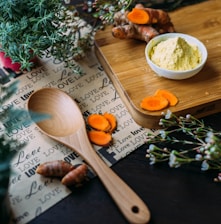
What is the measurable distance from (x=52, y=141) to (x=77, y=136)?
0.07 m

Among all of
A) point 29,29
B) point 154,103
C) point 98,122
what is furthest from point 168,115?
point 29,29

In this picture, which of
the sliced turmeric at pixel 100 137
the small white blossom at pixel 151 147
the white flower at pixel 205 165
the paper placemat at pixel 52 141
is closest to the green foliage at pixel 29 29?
the paper placemat at pixel 52 141

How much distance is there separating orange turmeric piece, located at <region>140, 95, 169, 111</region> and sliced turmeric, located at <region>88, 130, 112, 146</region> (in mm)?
112

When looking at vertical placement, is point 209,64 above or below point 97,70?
below

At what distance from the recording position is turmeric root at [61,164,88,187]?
819mm

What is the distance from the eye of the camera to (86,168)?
2.76ft

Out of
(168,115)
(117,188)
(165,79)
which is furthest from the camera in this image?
(165,79)

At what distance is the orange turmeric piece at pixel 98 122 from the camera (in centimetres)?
94

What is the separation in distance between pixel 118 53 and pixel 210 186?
1.48 ft

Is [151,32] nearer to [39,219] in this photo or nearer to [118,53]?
[118,53]

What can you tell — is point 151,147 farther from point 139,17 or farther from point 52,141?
point 139,17

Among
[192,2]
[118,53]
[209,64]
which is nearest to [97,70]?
[118,53]

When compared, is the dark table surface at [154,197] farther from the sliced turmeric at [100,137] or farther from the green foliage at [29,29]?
the green foliage at [29,29]

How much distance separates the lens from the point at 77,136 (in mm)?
891
